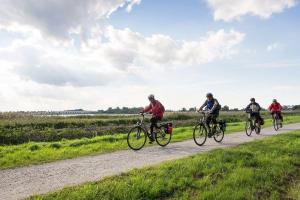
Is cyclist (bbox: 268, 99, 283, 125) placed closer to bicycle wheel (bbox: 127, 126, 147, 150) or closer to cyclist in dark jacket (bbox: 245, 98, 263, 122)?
cyclist in dark jacket (bbox: 245, 98, 263, 122)

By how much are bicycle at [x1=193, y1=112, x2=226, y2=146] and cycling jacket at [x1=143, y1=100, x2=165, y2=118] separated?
2.27 m

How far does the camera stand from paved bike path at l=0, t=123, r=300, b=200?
30.4ft

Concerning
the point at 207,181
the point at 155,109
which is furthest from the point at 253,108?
the point at 207,181

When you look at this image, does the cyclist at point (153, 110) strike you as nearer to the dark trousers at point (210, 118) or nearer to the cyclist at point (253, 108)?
the dark trousers at point (210, 118)

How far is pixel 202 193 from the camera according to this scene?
905 centimetres

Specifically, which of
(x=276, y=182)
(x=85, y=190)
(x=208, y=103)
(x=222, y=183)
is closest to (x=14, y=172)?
(x=85, y=190)

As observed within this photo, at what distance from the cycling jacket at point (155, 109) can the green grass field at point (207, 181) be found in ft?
12.7

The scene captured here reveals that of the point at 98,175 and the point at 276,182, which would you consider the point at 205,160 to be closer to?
the point at 276,182

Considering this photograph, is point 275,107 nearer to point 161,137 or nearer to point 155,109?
point 161,137

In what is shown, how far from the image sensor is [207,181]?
10133 mm

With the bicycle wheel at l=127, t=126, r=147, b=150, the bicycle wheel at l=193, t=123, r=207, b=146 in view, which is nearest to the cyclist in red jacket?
the bicycle wheel at l=193, t=123, r=207, b=146

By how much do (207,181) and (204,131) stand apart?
28.8 ft

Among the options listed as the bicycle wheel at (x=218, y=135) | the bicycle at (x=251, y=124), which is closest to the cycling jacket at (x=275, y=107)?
the bicycle at (x=251, y=124)

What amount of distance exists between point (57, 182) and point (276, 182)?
593cm
